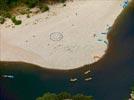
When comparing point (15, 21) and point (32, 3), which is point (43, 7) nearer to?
point (32, 3)

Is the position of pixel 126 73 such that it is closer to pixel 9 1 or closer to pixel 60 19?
pixel 60 19

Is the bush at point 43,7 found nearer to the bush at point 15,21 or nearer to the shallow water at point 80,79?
the bush at point 15,21

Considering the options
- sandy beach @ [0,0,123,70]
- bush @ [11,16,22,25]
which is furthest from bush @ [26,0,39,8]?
bush @ [11,16,22,25]

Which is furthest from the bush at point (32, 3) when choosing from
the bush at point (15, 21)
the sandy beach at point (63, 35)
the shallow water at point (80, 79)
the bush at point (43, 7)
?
the shallow water at point (80, 79)

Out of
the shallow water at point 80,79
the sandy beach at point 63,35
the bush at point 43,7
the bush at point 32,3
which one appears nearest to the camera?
the shallow water at point 80,79

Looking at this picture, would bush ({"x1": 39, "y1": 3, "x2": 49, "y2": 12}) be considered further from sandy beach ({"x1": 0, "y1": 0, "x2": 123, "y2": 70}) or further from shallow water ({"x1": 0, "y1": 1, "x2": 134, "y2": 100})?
shallow water ({"x1": 0, "y1": 1, "x2": 134, "y2": 100})
